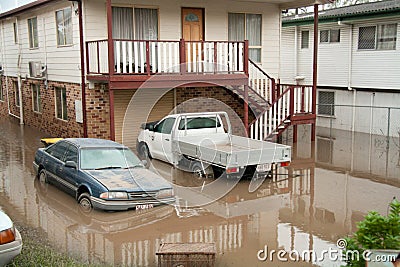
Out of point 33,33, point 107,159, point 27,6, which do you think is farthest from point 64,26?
point 107,159

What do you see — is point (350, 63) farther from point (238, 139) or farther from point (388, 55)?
point (238, 139)

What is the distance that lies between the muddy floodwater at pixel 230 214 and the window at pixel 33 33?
766 centimetres

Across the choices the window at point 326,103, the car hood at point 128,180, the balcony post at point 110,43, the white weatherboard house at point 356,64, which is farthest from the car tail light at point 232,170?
the window at point 326,103

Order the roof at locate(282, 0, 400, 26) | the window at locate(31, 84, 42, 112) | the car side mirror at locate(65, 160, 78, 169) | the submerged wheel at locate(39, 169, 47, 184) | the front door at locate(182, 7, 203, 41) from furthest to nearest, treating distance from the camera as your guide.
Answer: the window at locate(31, 84, 42, 112) → the roof at locate(282, 0, 400, 26) → the front door at locate(182, 7, 203, 41) → the submerged wheel at locate(39, 169, 47, 184) → the car side mirror at locate(65, 160, 78, 169)

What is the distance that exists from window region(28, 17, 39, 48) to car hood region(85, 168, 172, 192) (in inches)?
496

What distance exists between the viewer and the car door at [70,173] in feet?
32.5

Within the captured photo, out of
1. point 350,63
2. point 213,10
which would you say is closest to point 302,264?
point 213,10

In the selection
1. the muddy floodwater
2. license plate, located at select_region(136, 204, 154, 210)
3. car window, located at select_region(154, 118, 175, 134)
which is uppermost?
car window, located at select_region(154, 118, 175, 134)

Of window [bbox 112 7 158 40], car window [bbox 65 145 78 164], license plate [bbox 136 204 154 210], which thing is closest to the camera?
license plate [bbox 136 204 154 210]

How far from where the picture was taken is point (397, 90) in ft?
61.3

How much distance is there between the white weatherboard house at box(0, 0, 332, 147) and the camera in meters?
14.2

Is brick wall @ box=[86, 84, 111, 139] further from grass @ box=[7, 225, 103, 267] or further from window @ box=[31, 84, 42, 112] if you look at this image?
grass @ box=[7, 225, 103, 267]

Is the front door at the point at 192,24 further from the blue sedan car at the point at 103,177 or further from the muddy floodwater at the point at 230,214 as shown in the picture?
the blue sedan car at the point at 103,177

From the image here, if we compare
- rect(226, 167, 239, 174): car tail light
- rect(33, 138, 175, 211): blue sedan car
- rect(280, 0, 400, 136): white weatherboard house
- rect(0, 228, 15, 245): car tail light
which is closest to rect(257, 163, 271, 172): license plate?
rect(226, 167, 239, 174): car tail light
